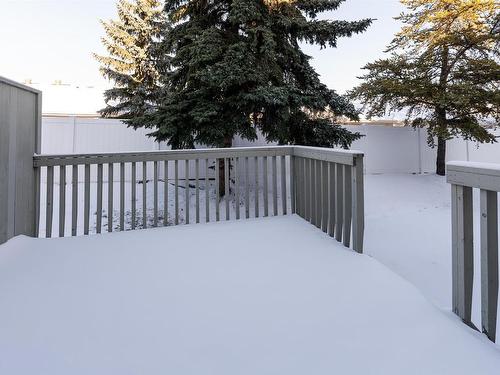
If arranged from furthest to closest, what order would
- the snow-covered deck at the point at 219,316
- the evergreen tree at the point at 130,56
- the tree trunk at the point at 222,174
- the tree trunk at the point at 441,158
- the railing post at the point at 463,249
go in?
1. the evergreen tree at the point at 130,56
2. the tree trunk at the point at 441,158
3. the tree trunk at the point at 222,174
4. the railing post at the point at 463,249
5. the snow-covered deck at the point at 219,316

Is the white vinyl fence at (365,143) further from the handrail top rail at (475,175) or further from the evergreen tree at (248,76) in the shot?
the handrail top rail at (475,175)

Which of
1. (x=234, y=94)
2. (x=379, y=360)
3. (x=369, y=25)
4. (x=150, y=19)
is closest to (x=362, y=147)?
(x=369, y=25)

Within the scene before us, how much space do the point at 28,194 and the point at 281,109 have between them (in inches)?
163

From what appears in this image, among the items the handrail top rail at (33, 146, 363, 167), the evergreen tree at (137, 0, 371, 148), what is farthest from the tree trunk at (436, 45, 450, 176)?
the handrail top rail at (33, 146, 363, 167)

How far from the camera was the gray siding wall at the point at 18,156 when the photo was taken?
2.72 m

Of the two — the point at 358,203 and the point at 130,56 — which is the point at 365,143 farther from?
the point at 130,56

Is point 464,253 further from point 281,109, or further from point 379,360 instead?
point 281,109

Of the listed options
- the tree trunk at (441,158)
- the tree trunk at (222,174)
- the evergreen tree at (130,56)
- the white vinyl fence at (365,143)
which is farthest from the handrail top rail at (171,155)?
the evergreen tree at (130,56)

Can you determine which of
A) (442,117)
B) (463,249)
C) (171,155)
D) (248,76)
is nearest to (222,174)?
(248,76)

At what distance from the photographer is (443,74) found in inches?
349

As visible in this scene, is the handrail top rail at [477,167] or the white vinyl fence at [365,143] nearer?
the handrail top rail at [477,167]

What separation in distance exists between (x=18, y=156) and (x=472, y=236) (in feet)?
11.2

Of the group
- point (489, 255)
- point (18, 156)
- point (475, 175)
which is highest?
point (18, 156)

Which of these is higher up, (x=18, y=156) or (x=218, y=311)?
(x=18, y=156)
